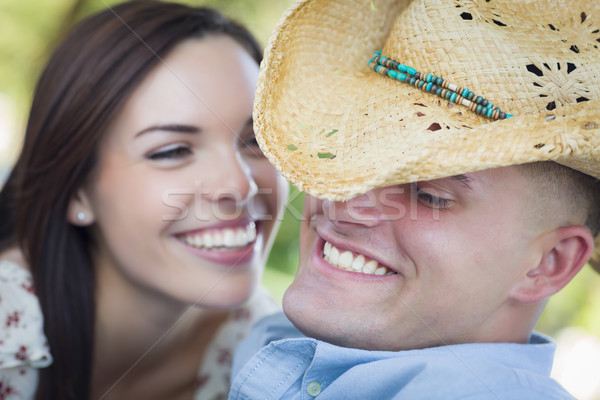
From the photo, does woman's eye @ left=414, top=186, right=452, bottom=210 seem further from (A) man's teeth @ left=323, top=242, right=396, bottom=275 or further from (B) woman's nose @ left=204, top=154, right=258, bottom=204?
(B) woman's nose @ left=204, top=154, right=258, bottom=204

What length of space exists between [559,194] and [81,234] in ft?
5.91

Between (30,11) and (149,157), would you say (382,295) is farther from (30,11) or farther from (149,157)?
(30,11)

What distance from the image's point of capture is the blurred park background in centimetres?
338

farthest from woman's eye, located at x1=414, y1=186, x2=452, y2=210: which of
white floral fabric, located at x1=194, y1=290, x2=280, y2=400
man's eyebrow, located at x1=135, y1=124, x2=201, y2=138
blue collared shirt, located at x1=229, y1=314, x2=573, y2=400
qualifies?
white floral fabric, located at x1=194, y1=290, x2=280, y2=400

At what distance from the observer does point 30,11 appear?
14.0 ft

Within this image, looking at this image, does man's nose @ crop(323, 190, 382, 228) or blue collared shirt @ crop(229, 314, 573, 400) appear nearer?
blue collared shirt @ crop(229, 314, 573, 400)

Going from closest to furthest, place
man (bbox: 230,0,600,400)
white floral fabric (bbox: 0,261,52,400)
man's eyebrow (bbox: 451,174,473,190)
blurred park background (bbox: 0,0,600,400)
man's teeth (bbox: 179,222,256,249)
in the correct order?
1. man (bbox: 230,0,600,400)
2. man's eyebrow (bbox: 451,174,473,190)
3. white floral fabric (bbox: 0,261,52,400)
4. man's teeth (bbox: 179,222,256,249)
5. blurred park background (bbox: 0,0,600,400)

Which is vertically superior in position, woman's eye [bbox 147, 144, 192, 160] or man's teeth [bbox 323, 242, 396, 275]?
woman's eye [bbox 147, 144, 192, 160]

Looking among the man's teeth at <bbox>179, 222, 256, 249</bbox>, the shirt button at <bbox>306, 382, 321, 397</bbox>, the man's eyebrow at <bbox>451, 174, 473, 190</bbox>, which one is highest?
the man's eyebrow at <bbox>451, 174, 473, 190</bbox>

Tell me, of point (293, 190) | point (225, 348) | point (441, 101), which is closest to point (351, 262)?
point (441, 101)

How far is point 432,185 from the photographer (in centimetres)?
129

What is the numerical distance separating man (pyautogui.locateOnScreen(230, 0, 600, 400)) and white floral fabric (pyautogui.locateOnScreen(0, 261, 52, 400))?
2.63 ft

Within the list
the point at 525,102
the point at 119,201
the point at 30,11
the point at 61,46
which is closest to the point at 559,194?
the point at 525,102

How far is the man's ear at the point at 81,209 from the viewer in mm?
2078
